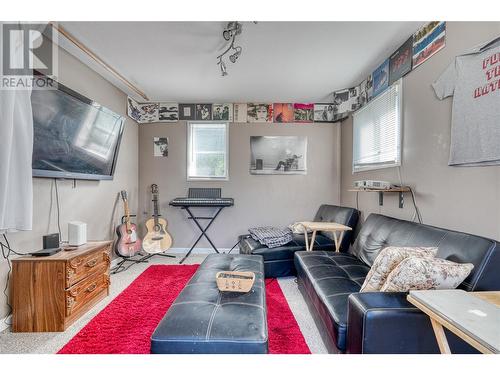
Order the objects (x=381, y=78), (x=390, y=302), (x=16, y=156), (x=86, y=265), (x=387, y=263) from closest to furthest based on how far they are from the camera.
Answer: (x=390, y=302)
(x=387, y=263)
(x=16, y=156)
(x=86, y=265)
(x=381, y=78)

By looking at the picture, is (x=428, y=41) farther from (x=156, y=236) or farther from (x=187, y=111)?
(x=156, y=236)

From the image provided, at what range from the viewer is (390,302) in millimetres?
1054

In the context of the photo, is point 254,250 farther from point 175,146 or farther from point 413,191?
point 175,146

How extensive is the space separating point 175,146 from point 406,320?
11.6 feet

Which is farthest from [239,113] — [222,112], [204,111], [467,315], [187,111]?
[467,315]

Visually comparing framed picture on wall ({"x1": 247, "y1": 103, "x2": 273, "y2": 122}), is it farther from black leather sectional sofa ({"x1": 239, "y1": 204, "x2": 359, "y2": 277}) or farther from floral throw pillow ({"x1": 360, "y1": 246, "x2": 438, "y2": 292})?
floral throw pillow ({"x1": 360, "y1": 246, "x2": 438, "y2": 292})

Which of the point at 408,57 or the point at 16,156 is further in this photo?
the point at 408,57

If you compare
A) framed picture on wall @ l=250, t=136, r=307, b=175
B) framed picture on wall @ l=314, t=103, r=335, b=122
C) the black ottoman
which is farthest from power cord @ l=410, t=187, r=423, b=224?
framed picture on wall @ l=314, t=103, r=335, b=122

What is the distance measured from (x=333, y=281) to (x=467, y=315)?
3.09 feet
